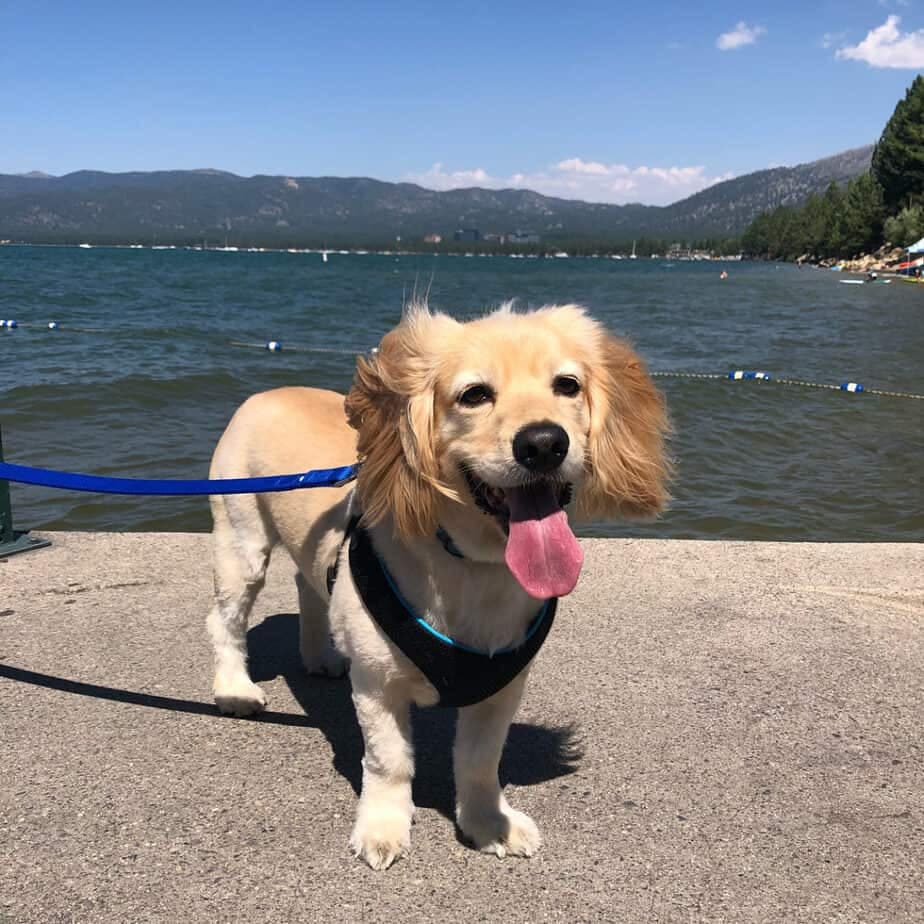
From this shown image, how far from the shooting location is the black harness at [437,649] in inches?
105

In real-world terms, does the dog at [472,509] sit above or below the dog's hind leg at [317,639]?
above

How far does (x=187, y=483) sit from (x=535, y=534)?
63.9 inches

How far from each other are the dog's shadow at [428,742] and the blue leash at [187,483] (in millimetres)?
1120

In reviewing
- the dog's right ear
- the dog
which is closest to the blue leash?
the dog

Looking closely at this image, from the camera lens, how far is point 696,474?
1057 cm

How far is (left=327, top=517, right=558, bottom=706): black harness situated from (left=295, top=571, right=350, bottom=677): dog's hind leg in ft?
4.74

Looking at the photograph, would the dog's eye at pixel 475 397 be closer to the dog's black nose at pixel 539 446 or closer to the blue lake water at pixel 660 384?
the dog's black nose at pixel 539 446

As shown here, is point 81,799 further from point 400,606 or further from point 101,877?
point 400,606

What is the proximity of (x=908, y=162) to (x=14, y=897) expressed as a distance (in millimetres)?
98138

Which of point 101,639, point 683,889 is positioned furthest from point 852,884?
point 101,639

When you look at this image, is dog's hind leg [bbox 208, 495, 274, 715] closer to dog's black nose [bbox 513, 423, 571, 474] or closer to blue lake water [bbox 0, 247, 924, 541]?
blue lake water [bbox 0, 247, 924, 541]

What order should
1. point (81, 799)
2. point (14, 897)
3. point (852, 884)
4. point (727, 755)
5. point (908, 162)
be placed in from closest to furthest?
1. point (14, 897)
2. point (852, 884)
3. point (81, 799)
4. point (727, 755)
5. point (908, 162)

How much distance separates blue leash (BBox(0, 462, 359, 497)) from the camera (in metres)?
3.20

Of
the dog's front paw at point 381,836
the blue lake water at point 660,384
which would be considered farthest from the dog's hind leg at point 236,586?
the blue lake water at point 660,384
